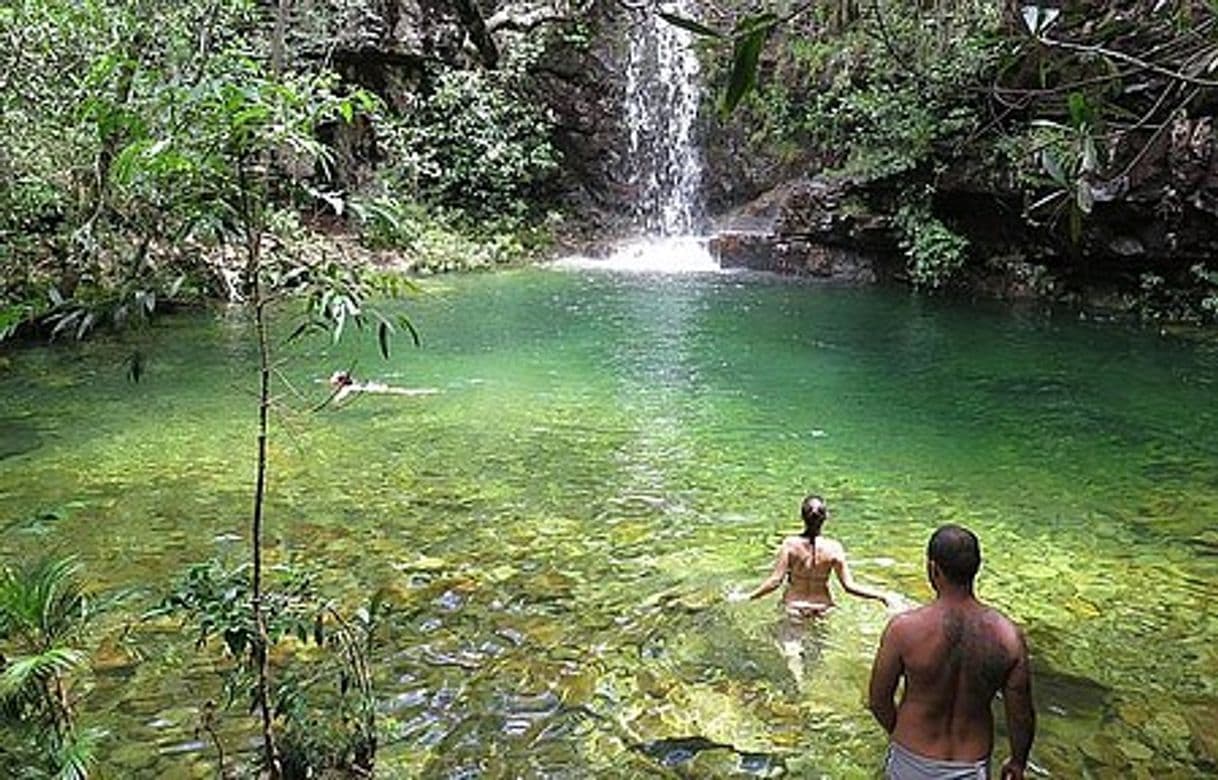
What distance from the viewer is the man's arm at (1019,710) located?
128 inches

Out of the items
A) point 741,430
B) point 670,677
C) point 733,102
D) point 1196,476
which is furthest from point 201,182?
point 1196,476

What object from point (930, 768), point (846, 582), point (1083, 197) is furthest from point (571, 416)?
point (1083, 197)

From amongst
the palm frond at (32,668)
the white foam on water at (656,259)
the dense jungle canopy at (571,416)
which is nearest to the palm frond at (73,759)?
the dense jungle canopy at (571,416)

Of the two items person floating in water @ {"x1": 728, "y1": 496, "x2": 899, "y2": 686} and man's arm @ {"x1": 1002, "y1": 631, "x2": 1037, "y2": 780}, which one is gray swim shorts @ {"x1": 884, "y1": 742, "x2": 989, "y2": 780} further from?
person floating in water @ {"x1": 728, "y1": 496, "x2": 899, "y2": 686}

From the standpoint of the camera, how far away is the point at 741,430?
10.5 metres

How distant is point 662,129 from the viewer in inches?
1028

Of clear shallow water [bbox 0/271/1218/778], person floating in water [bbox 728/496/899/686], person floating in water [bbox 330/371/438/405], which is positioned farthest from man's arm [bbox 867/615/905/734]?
person floating in water [bbox 330/371/438/405]

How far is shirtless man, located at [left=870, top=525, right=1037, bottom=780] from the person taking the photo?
10.7ft

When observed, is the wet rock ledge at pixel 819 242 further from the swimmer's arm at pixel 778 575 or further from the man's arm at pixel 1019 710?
the man's arm at pixel 1019 710

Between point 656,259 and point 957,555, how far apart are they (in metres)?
21.1

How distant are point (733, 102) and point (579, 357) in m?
12.2

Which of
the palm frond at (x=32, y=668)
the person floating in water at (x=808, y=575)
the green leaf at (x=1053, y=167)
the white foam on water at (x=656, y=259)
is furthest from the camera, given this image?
the white foam on water at (x=656, y=259)

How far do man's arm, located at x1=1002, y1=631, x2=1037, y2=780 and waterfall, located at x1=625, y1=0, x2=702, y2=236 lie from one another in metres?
22.9

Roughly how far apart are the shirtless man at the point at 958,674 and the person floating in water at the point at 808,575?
91.5 inches
